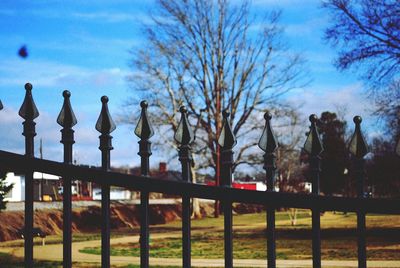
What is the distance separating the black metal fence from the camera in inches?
127

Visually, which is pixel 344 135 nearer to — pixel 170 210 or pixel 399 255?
pixel 170 210

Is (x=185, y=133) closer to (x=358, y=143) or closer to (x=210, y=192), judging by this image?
(x=210, y=192)

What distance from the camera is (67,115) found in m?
3.65

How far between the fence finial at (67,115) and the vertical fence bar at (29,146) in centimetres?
16

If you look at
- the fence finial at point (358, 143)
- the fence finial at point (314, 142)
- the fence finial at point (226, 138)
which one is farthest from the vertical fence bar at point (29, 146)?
the fence finial at point (358, 143)

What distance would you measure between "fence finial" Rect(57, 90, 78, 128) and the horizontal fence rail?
0.80ft

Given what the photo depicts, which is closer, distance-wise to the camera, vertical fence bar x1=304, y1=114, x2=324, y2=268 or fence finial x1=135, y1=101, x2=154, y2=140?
vertical fence bar x1=304, y1=114, x2=324, y2=268

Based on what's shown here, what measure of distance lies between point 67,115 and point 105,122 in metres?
0.26

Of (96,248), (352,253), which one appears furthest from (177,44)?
(352,253)

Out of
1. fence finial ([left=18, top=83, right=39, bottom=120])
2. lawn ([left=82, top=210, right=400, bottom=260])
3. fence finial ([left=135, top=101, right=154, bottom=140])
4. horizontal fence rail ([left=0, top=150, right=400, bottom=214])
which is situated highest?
fence finial ([left=18, top=83, right=39, bottom=120])

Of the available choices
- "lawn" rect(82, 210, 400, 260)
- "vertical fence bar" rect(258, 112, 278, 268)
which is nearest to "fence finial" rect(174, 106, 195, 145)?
"vertical fence bar" rect(258, 112, 278, 268)

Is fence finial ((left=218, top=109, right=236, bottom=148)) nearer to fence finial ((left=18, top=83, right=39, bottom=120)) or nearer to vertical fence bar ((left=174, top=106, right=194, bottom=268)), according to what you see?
vertical fence bar ((left=174, top=106, right=194, bottom=268))

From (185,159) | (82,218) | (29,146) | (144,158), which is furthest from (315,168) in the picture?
(82,218)

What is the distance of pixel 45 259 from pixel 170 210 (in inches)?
817
